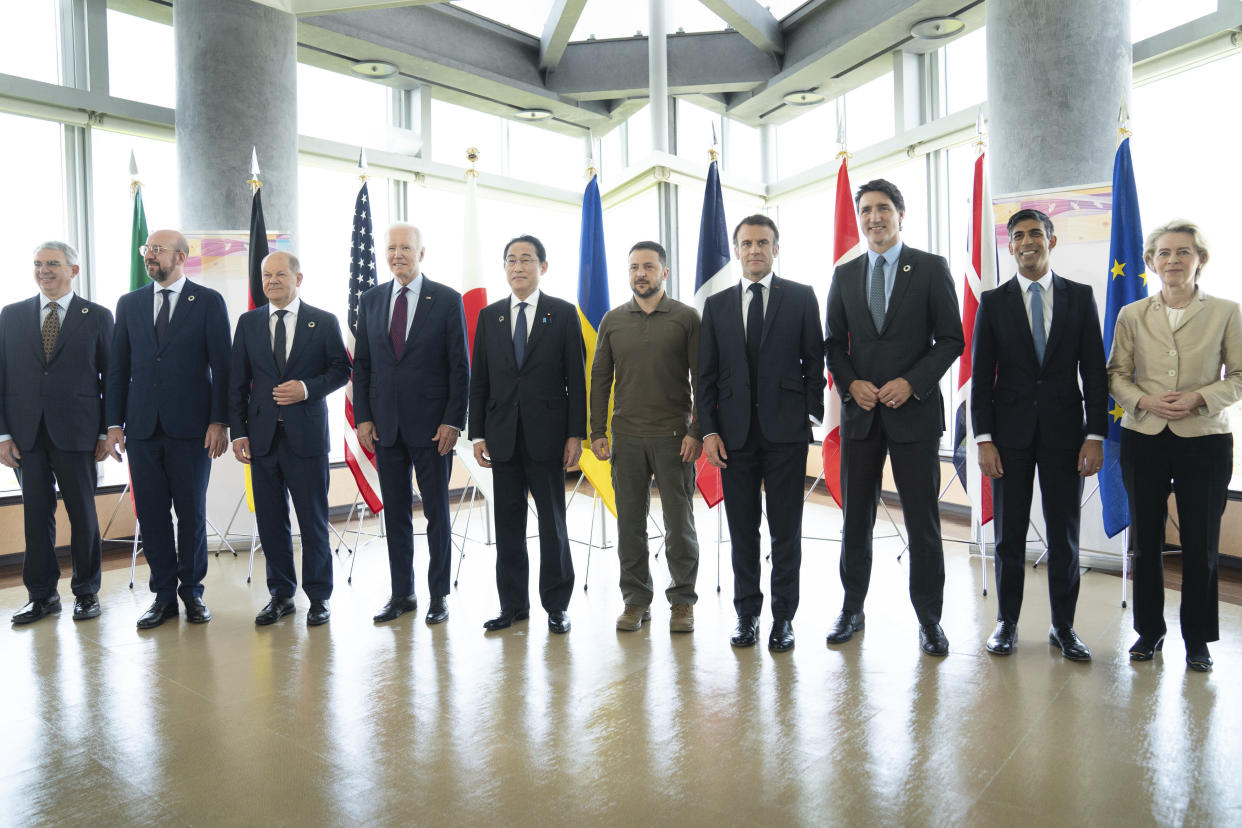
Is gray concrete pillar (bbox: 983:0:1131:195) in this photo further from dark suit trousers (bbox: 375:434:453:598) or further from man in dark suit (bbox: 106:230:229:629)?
man in dark suit (bbox: 106:230:229:629)

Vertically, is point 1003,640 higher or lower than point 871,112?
lower

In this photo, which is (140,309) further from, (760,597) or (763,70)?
(763,70)

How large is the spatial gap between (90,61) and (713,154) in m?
4.28

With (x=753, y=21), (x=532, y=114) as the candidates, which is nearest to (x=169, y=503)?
(x=532, y=114)

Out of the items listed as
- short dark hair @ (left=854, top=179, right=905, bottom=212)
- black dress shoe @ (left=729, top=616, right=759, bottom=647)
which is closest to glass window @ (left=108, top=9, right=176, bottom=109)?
short dark hair @ (left=854, top=179, right=905, bottom=212)

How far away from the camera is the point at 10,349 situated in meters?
3.58

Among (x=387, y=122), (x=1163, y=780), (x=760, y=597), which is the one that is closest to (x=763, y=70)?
(x=387, y=122)

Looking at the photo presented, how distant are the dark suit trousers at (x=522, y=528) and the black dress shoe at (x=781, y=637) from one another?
0.84 m

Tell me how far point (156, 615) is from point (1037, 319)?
3.80 m

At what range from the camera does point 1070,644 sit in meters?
2.88

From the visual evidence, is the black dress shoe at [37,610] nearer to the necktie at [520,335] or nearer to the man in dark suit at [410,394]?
the man in dark suit at [410,394]

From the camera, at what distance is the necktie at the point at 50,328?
3.58m

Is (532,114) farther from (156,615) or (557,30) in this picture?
(156,615)

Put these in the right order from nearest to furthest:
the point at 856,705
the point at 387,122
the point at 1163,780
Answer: the point at 1163,780 → the point at 856,705 → the point at 387,122
